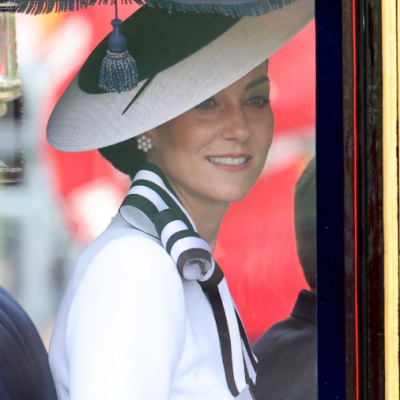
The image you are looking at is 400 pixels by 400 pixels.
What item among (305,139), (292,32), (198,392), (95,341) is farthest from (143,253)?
(292,32)

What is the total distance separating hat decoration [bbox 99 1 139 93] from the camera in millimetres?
1990

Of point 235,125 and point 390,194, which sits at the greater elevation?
point 235,125

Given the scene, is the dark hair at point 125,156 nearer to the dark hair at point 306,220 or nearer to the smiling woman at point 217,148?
the smiling woman at point 217,148

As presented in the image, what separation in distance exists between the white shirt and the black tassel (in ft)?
1.16

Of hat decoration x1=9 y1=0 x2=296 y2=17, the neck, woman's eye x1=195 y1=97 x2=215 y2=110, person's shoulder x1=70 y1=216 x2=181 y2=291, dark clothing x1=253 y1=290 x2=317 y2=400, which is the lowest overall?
dark clothing x1=253 y1=290 x2=317 y2=400

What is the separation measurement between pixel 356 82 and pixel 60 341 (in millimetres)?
1029

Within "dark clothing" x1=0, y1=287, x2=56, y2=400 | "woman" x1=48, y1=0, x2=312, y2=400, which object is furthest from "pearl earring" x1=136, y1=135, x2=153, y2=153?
"dark clothing" x1=0, y1=287, x2=56, y2=400

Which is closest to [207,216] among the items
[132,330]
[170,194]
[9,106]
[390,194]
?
[170,194]

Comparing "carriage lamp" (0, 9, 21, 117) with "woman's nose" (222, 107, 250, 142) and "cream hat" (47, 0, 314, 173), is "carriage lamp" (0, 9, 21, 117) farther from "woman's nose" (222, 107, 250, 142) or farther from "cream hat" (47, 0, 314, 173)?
"woman's nose" (222, 107, 250, 142)

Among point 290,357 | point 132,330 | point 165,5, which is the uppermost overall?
point 165,5

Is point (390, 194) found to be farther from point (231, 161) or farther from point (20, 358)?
point (20, 358)

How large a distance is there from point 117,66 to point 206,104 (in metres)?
0.26

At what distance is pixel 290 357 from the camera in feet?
6.99

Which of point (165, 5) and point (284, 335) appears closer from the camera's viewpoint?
point (165, 5)
